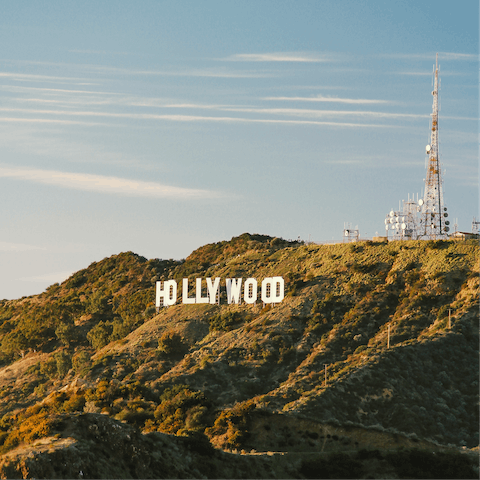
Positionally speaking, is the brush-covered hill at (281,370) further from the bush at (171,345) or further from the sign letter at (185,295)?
the sign letter at (185,295)

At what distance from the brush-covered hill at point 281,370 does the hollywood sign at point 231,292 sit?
137cm

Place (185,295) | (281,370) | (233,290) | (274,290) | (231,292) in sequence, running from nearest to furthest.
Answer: (281,370) → (274,290) → (233,290) → (231,292) → (185,295)

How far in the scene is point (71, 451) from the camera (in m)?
46.8

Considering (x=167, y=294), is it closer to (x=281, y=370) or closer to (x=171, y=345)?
(x=171, y=345)

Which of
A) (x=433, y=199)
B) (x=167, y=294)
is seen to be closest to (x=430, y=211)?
(x=433, y=199)

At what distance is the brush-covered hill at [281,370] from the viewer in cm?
6197

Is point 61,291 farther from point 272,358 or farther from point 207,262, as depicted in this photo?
point 272,358

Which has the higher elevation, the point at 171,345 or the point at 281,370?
the point at 171,345

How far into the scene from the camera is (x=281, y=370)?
88.9 meters

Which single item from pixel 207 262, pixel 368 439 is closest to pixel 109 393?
pixel 368 439

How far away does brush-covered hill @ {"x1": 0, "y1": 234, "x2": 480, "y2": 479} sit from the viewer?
61969 mm

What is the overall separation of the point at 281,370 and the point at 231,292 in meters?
20.9

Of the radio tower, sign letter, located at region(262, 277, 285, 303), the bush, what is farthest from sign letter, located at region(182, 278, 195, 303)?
the radio tower

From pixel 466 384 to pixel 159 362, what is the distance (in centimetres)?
3870
